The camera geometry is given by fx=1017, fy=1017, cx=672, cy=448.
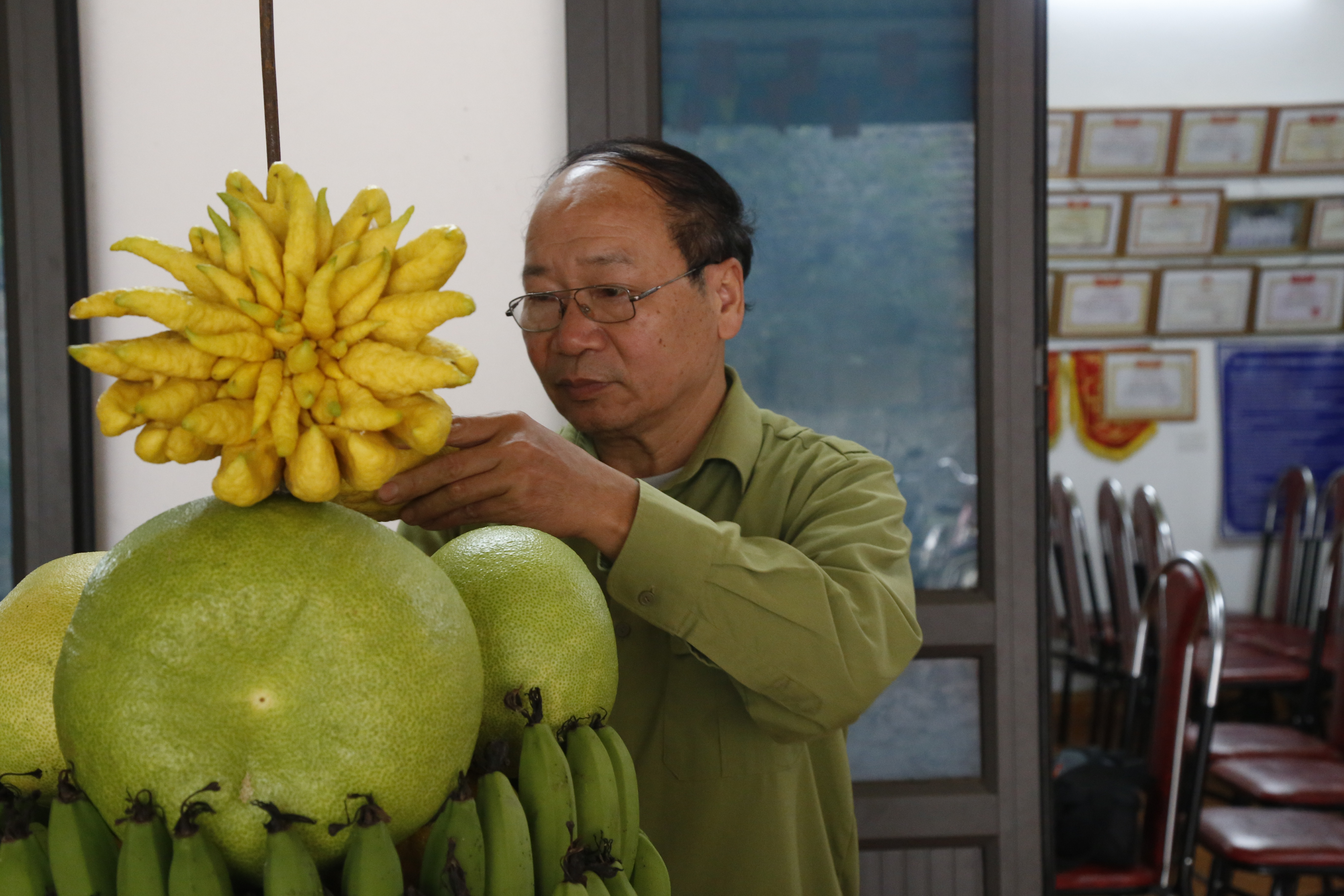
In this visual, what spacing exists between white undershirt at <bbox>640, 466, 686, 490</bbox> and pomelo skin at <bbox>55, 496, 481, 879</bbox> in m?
0.81

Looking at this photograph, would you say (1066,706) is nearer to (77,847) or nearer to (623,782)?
(623,782)

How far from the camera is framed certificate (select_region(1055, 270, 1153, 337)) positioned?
4875 mm

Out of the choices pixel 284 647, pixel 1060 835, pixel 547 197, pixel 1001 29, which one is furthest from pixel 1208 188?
pixel 284 647

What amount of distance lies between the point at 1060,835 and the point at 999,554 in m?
0.64

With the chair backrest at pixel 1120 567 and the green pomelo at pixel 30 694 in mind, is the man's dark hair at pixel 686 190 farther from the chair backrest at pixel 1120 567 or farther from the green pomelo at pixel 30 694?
the chair backrest at pixel 1120 567

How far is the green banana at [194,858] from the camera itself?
456mm

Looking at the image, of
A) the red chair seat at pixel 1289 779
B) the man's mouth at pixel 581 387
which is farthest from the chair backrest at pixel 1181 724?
the man's mouth at pixel 581 387

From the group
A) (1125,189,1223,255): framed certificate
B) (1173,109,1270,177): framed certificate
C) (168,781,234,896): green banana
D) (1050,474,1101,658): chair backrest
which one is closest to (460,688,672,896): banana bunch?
(168,781,234,896): green banana

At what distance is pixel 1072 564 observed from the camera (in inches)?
160

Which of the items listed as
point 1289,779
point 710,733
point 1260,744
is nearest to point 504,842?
point 710,733

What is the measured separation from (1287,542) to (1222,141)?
1899mm

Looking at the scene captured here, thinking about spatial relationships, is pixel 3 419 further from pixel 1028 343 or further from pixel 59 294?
pixel 1028 343

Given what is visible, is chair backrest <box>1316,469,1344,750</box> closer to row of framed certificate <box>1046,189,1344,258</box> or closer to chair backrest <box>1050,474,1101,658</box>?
chair backrest <box>1050,474,1101,658</box>

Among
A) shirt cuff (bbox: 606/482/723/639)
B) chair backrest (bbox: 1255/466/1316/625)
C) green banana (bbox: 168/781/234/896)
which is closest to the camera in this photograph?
green banana (bbox: 168/781/234/896)
